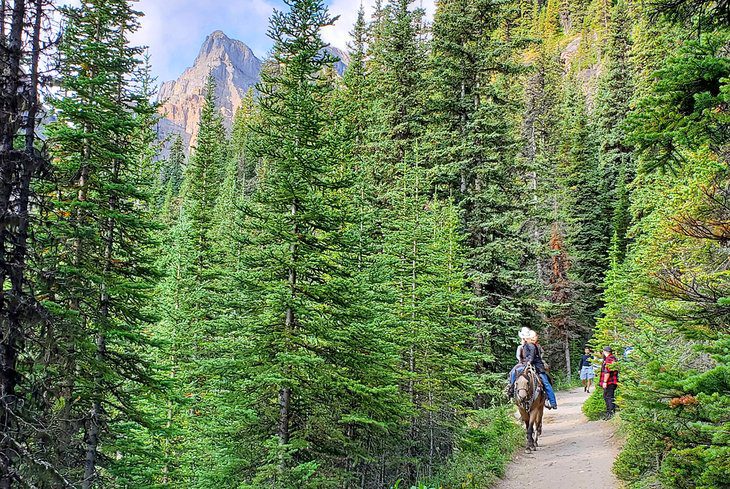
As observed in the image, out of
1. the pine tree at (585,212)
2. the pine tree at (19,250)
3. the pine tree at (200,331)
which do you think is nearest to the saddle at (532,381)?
the pine tree at (200,331)

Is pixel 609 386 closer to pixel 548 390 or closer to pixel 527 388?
pixel 548 390

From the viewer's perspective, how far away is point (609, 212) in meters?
46.9

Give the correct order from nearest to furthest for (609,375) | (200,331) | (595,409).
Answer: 1. (200,331)
2. (609,375)
3. (595,409)

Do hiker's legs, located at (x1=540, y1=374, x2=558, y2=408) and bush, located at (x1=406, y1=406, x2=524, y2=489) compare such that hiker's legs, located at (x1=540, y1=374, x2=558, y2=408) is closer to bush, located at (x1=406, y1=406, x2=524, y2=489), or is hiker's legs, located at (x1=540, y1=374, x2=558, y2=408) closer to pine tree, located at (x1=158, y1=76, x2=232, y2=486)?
bush, located at (x1=406, y1=406, x2=524, y2=489)

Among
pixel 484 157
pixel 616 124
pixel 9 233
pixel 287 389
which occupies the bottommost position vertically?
pixel 287 389

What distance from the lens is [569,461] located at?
11.6 m

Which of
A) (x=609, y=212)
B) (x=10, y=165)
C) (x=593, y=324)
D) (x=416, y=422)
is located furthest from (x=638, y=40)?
(x=10, y=165)

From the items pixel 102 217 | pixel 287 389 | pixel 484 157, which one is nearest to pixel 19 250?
pixel 287 389

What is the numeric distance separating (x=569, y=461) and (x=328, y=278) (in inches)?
283

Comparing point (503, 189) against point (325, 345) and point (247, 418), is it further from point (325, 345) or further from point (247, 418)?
point (247, 418)

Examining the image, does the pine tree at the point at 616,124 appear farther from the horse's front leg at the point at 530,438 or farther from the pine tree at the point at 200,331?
the horse's front leg at the point at 530,438

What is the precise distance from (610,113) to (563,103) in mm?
16638

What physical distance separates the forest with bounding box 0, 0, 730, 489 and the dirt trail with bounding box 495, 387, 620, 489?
1.79 ft

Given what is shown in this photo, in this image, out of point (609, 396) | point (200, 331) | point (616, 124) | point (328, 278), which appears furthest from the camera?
point (616, 124)
